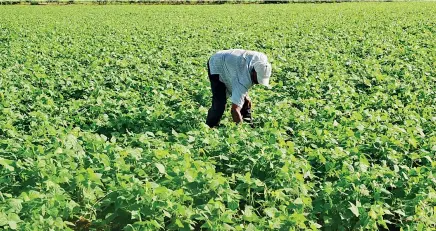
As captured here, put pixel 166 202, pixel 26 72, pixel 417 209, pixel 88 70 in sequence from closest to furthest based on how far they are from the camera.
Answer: pixel 166 202 < pixel 417 209 < pixel 26 72 < pixel 88 70

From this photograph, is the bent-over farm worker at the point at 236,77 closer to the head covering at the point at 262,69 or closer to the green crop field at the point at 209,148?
the head covering at the point at 262,69

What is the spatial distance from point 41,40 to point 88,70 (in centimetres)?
656

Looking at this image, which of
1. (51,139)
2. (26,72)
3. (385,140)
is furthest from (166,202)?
(26,72)

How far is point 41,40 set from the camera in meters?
15.6

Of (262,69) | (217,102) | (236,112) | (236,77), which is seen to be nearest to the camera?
(262,69)

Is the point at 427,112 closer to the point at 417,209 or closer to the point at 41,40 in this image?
the point at 417,209

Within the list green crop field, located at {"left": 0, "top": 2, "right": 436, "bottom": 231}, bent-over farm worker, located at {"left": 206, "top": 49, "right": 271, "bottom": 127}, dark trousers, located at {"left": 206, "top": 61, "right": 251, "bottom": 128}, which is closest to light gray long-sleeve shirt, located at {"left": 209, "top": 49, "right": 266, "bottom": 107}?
bent-over farm worker, located at {"left": 206, "top": 49, "right": 271, "bottom": 127}

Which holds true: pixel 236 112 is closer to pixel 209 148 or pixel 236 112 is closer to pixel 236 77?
pixel 236 77

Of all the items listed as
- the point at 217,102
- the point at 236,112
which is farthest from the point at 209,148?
the point at 217,102

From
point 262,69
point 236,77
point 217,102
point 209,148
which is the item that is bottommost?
point 209,148

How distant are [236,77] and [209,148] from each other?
1.09m

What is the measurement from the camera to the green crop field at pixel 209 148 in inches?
141

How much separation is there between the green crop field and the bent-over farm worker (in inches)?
11.0

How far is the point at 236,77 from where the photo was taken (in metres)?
5.68
